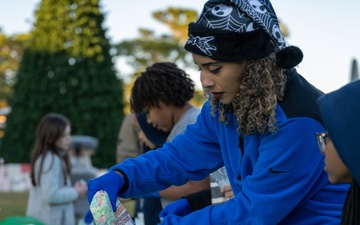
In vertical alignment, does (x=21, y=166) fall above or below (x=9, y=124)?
below

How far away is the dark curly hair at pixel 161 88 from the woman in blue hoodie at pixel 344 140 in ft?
6.57

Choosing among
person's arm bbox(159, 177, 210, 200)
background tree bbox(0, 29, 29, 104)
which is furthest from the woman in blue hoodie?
background tree bbox(0, 29, 29, 104)

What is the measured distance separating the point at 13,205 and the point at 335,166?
13848mm

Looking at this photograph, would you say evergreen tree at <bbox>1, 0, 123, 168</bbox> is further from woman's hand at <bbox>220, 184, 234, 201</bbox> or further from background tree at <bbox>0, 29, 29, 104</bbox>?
background tree at <bbox>0, 29, 29, 104</bbox>

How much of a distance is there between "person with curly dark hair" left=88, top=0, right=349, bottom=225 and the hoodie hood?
0.28 m

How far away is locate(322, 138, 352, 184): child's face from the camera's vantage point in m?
2.20

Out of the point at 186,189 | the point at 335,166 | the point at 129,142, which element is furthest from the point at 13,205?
the point at 335,166

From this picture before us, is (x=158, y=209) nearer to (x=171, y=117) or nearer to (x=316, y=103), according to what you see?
(x=171, y=117)

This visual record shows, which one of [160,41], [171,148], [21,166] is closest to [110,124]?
[21,166]

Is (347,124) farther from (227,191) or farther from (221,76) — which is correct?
(227,191)

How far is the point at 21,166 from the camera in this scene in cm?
1919

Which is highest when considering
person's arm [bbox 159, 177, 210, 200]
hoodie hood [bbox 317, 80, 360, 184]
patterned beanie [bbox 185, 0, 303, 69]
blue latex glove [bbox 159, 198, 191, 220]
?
patterned beanie [bbox 185, 0, 303, 69]

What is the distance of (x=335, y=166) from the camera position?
7.25 ft

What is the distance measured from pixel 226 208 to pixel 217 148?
505 millimetres
